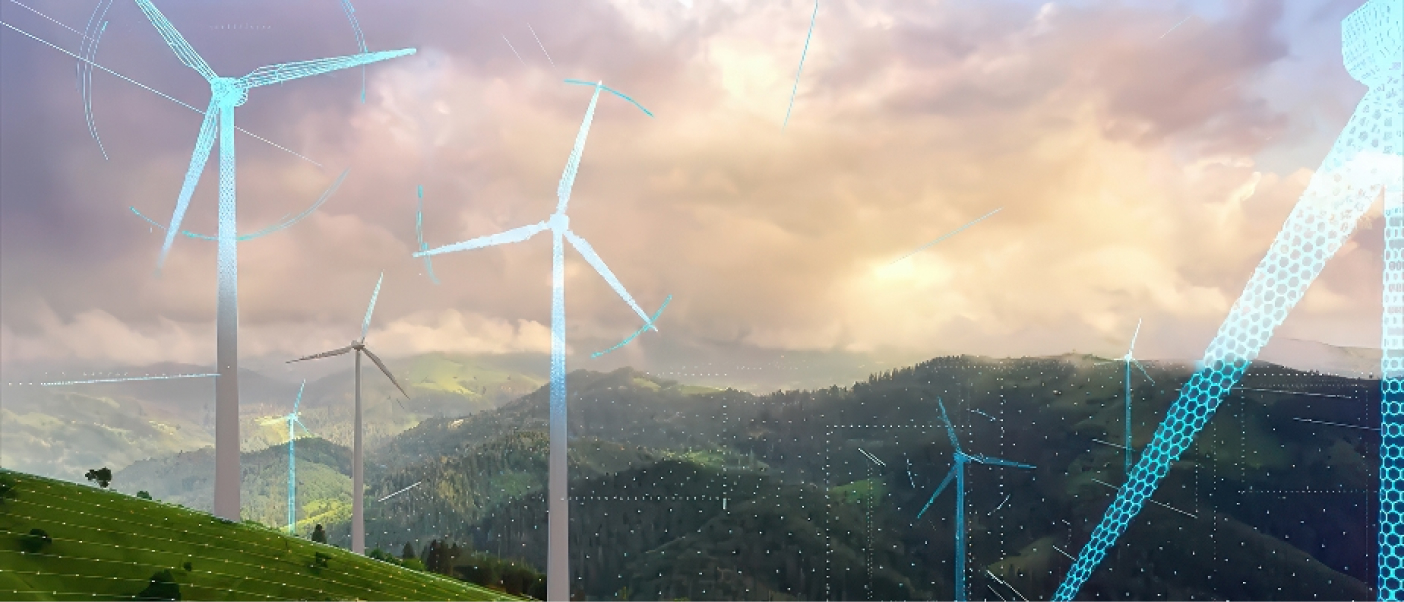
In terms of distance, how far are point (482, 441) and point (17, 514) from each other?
1271cm

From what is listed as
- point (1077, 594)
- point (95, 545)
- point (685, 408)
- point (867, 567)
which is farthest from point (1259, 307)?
point (95, 545)

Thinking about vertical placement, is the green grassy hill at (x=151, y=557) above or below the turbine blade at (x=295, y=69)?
below

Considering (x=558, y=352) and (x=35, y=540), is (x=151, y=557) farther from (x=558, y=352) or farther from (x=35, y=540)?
(x=558, y=352)

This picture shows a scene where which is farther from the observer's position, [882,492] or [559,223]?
[882,492]

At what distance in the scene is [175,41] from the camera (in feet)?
32.6

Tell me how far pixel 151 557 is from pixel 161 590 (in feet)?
1.75

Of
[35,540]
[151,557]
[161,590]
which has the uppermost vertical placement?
[35,540]

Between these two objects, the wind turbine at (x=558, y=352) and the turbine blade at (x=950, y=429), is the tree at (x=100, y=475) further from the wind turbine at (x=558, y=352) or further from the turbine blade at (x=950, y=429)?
the turbine blade at (x=950, y=429)

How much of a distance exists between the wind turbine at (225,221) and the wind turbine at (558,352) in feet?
9.17

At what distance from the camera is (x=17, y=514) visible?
7.08m

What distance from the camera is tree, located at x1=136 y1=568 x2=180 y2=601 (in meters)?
6.82

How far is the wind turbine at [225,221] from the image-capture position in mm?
9352

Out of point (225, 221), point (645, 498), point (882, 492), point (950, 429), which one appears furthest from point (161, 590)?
point (882, 492)

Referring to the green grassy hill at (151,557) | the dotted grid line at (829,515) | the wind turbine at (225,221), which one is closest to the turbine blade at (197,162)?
the wind turbine at (225,221)
